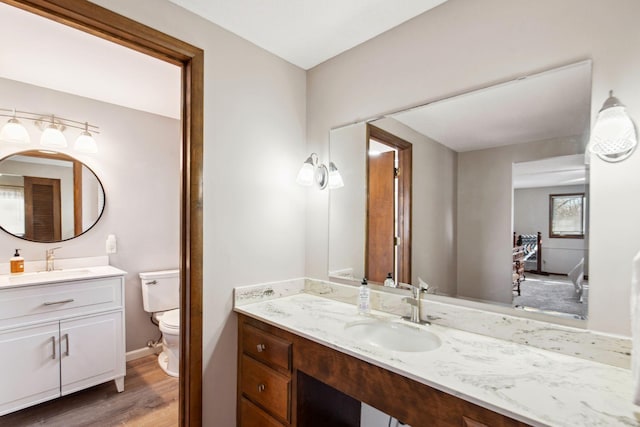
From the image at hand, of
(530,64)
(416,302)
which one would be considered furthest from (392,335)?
(530,64)

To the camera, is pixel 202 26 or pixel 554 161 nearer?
pixel 554 161

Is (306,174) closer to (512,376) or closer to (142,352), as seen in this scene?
(512,376)

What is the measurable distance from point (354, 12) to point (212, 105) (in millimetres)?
885

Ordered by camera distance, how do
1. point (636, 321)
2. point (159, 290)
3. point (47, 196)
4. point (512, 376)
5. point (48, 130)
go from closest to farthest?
point (636, 321), point (512, 376), point (48, 130), point (47, 196), point (159, 290)

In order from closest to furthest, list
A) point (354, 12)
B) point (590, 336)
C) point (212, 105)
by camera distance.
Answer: point (590, 336) → point (354, 12) → point (212, 105)

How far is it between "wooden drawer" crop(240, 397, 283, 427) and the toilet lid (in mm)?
1059

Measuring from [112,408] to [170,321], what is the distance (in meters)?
0.66

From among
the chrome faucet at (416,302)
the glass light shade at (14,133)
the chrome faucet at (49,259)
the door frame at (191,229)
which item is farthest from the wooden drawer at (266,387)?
the glass light shade at (14,133)

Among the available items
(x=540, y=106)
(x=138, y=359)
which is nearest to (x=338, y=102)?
(x=540, y=106)

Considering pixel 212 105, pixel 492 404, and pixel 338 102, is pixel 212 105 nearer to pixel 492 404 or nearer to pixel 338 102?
pixel 338 102

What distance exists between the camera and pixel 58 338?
2.04m

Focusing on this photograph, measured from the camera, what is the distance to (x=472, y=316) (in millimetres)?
1336

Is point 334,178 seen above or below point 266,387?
above

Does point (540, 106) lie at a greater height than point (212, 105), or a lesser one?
lesser
